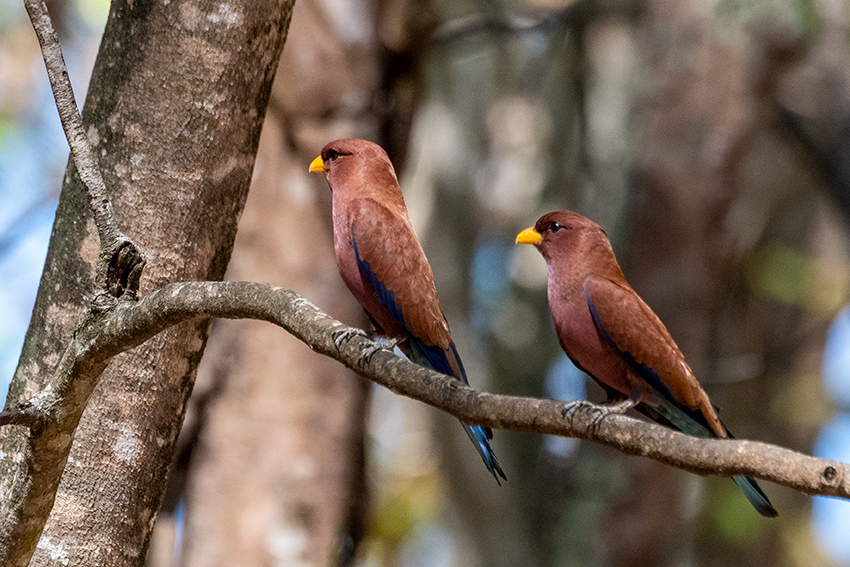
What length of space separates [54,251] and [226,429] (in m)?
2.35

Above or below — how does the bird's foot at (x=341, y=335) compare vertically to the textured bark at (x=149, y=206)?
below

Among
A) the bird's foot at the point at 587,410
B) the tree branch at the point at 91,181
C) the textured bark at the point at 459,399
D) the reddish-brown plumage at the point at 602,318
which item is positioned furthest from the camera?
the tree branch at the point at 91,181

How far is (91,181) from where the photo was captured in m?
1.96

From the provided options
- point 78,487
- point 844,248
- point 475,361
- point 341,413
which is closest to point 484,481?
point 475,361

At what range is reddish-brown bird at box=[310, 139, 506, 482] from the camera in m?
1.90

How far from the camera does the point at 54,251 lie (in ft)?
8.23

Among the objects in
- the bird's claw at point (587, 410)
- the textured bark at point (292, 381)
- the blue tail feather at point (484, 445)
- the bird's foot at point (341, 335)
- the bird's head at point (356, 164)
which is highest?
the textured bark at point (292, 381)

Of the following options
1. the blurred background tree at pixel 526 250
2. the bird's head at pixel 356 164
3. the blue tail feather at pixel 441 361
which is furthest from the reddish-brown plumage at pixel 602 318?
the blurred background tree at pixel 526 250

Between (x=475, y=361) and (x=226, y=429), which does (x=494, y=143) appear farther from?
(x=226, y=429)

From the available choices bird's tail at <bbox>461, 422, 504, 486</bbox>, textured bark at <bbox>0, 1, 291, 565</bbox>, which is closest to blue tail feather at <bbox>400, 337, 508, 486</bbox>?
bird's tail at <bbox>461, 422, 504, 486</bbox>

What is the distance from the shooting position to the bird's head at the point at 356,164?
6.29 feet

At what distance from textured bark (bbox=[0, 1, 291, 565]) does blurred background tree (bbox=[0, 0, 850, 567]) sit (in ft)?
6.74

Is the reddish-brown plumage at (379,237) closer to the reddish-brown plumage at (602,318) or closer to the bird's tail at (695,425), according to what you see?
the reddish-brown plumage at (602,318)

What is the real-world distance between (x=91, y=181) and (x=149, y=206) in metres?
0.50
